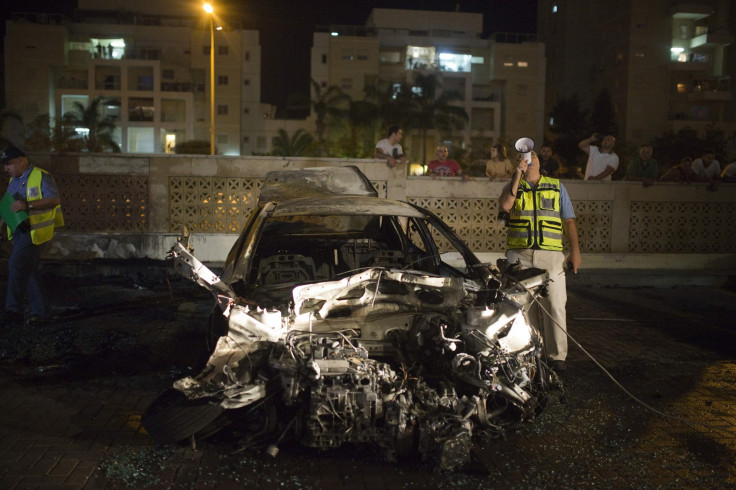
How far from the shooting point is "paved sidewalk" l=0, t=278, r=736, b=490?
3.95 metres

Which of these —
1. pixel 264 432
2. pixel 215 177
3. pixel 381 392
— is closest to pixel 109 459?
pixel 264 432

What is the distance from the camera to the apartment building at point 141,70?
58.3m

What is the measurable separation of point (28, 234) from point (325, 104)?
171 ft

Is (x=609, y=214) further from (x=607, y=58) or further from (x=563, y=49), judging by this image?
(x=563, y=49)

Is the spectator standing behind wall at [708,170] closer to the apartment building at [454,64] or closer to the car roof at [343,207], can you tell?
the car roof at [343,207]

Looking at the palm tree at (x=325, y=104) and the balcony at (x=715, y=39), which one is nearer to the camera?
the balcony at (x=715, y=39)

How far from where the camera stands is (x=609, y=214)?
1261 centimetres

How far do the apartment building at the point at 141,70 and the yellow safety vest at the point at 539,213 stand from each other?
186 ft

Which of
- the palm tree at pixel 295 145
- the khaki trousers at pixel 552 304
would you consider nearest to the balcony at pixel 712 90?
the palm tree at pixel 295 145

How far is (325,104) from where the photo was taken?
58.5 metres

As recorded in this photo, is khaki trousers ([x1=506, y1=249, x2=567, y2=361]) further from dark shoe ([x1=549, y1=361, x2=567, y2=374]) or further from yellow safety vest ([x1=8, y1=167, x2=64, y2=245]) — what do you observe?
yellow safety vest ([x1=8, y1=167, x2=64, y2=245])

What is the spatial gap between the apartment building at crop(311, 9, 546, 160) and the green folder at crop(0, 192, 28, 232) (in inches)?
2084

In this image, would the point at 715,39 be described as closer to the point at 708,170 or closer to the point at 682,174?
the point at 708,170

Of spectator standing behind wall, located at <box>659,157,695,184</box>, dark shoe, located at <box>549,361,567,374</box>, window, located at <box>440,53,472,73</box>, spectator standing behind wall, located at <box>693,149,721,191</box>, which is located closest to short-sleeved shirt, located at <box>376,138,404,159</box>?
spectator standing behind wall, located at <box>659,157,695,184</box>
